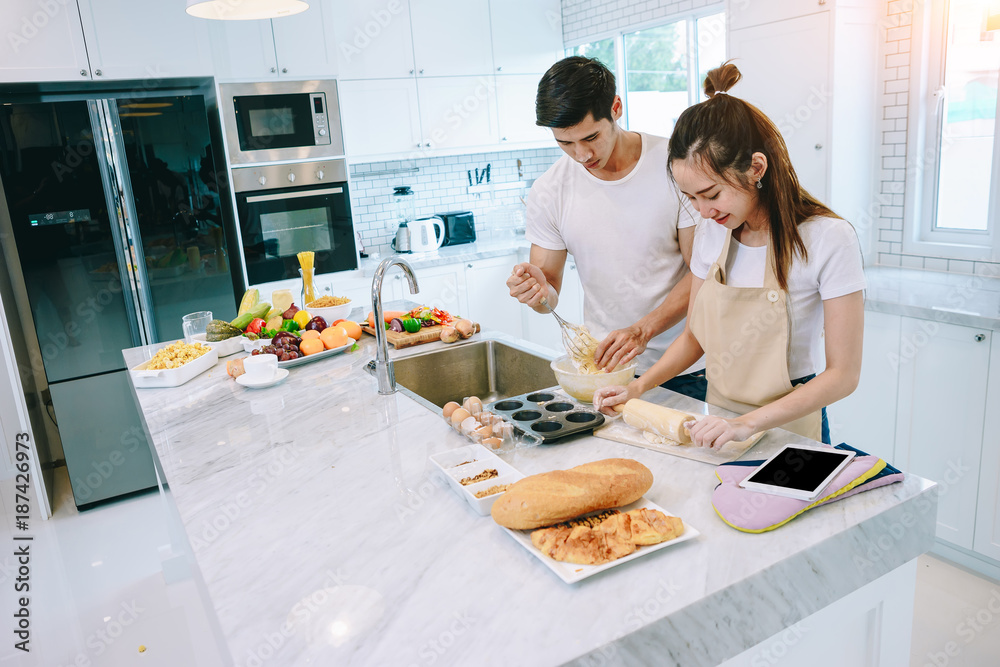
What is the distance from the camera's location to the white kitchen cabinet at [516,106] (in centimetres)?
492

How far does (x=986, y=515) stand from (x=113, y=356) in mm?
3883

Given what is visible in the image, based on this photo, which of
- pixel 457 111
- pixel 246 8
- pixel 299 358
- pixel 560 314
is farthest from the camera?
pixel 560 314

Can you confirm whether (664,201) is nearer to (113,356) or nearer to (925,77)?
(925,77)

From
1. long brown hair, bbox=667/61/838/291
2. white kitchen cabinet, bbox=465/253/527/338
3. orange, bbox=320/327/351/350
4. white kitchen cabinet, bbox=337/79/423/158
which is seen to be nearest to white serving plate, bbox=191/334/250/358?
orange, bbox=320/327/351/350

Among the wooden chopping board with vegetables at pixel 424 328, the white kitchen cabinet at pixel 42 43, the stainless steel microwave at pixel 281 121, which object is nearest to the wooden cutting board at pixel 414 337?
the wooden chopping board with vegetables at pixel 424 328

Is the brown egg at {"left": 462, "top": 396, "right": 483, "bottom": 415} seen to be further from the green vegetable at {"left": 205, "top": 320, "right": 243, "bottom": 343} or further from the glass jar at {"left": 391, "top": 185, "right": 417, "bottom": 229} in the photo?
the glass jar at {"left": 391, "top": 185, "right": 417, "bottom": 229}

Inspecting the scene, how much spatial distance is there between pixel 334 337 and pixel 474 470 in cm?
127

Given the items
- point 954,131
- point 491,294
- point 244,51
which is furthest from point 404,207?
point 954,131

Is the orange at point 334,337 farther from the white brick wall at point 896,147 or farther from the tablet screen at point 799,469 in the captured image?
the white brick wall at point 896,147

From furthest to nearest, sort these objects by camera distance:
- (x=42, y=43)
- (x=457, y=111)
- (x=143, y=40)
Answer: (x=457, y=111) → (x=143, y=40) → (x=42, y=43)

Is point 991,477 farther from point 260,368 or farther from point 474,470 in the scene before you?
point 260,368

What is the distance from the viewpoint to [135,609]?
2.74m

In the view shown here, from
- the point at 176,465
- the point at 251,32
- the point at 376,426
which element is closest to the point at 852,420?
the point at 376,426

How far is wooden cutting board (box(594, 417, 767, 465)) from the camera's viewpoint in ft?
4.78
